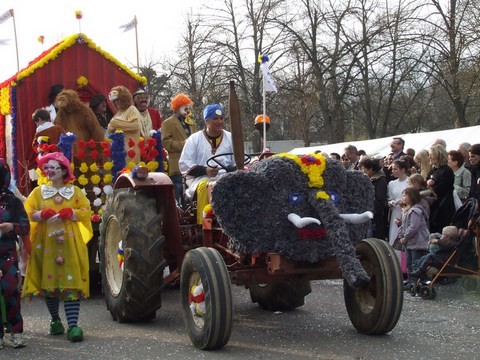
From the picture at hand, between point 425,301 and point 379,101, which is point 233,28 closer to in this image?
point 379,101

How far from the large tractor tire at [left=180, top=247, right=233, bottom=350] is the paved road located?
0.12m

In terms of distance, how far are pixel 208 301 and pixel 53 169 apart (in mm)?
1971

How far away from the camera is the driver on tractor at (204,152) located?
21.6 feet

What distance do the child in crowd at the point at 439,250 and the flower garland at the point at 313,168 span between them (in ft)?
10.1

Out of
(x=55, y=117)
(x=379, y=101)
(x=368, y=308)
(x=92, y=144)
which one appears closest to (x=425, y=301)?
(x=368, y=308)

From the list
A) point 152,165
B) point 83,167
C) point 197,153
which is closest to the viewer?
point 197,153

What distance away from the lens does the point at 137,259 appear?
610 centimetres

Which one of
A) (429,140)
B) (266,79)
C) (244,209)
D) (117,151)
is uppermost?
(266,79)

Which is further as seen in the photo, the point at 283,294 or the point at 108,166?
the point at 108,166

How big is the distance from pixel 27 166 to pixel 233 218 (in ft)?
16.3

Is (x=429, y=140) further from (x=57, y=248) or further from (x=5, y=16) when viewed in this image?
(x=57, y=248)

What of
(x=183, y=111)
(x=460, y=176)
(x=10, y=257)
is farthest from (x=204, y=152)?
(x=460, y=176)

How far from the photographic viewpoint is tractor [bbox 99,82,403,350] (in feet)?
17.7

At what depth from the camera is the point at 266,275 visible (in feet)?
18.4
